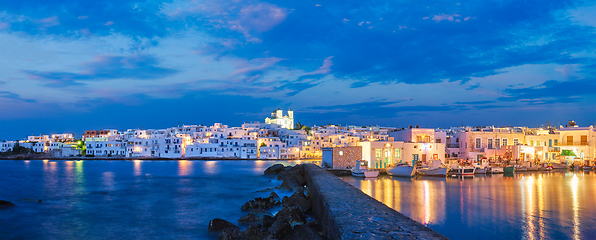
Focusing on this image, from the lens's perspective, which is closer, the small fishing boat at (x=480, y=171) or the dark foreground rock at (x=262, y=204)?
the dark foreground rock at (x=262, y=204)

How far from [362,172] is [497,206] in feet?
38.9

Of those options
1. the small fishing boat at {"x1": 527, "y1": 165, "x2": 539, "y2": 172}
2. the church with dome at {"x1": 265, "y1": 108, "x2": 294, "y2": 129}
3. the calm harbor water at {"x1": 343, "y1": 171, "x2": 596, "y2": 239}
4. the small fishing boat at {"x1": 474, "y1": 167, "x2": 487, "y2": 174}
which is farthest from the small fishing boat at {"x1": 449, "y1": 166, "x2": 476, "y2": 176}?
the church with dome at {"x1": 265, "y1": 108, "x2": 294, "y2": 129}

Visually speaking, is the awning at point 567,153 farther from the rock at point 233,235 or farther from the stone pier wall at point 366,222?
the rock at point 233,235

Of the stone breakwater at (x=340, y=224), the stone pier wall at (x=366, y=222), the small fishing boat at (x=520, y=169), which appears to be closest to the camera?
the stone pier wall at (x=366, y=222)

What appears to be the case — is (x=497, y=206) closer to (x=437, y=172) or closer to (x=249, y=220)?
(x=249, y=220)

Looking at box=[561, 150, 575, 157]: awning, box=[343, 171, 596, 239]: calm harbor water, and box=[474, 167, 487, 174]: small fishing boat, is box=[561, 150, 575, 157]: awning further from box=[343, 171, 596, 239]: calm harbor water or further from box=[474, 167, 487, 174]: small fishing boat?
box=[343, 171, 596, 239]: calm harbor water

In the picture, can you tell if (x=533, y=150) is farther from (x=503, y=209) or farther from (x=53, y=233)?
(x=53, y=233)

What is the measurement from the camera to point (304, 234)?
8.28m

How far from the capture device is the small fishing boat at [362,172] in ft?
90.8

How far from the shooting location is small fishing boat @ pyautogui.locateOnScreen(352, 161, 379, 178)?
27.7 meters

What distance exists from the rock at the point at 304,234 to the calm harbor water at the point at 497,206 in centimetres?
573

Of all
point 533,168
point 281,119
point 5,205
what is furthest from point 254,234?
point 281,119

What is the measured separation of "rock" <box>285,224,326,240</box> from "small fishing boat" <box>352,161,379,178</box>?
1950 centimetres

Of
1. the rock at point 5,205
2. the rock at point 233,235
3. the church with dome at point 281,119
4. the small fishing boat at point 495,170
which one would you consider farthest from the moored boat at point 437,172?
the church with dome at point 281,119
